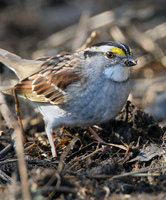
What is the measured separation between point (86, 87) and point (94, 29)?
3494 mm

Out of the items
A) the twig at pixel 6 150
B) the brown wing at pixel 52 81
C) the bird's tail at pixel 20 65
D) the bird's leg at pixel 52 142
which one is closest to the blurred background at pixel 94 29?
the bird's tail at pixel 20 65

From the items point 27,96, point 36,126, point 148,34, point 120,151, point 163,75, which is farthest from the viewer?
point 148,34

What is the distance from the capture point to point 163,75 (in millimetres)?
6461

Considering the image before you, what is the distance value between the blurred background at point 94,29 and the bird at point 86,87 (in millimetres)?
2020

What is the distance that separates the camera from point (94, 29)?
722cm

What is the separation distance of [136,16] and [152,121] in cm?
391

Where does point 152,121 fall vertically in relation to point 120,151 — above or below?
above

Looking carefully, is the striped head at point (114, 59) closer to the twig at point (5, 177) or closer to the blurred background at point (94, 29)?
the twig at point (5, 177)

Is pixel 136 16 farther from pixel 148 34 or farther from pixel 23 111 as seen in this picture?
pixel 23 111

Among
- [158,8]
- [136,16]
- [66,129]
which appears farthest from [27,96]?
[158,8]

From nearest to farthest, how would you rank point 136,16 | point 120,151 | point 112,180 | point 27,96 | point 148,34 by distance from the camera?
point 112,180, point 120,151, point 27,96, point 148,34, point 136,16

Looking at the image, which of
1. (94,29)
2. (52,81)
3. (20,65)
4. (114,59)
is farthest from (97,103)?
(94,29)

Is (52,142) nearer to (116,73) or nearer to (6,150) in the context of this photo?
(6,150)

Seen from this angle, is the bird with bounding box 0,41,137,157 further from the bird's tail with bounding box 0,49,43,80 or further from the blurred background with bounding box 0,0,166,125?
the blurred background with bounding box 0,0,166,125
